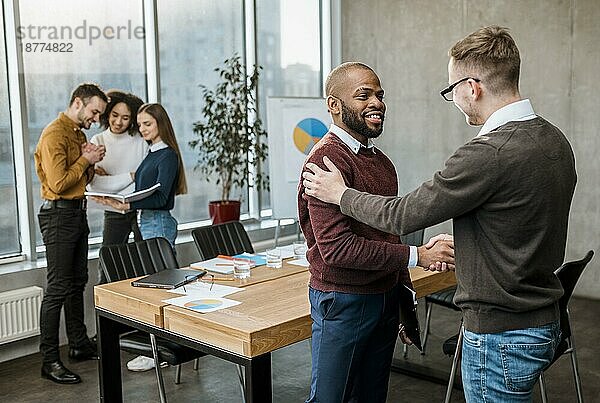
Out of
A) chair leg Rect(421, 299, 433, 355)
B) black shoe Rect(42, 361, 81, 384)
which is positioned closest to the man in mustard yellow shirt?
black shoe Rect(42, 361, 81, 384)

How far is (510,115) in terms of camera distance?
197 cm

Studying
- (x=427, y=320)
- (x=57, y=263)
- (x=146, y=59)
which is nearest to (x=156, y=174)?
(x=57, y=263)

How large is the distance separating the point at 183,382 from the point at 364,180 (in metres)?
2.35

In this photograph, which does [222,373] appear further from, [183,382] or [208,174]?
[208,174]

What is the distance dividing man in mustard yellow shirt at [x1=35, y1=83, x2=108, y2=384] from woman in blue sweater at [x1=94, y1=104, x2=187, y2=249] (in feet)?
0.92

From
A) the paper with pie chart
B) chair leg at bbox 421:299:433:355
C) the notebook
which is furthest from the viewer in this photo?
chair leg at bbox 421:299:433:355

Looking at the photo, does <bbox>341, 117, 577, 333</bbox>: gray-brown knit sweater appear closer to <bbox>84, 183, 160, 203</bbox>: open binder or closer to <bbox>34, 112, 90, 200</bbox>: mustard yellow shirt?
<bbox>84, 183, 160, 203</bbox>: open binder

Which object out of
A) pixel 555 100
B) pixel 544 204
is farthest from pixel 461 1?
pixel 544 204

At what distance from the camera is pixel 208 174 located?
6.09 metres

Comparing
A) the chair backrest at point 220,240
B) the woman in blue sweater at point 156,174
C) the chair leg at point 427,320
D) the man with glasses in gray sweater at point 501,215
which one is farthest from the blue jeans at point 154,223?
the man with glasses in gray sweater at point 501,215

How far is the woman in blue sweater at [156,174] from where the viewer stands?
4484 millimetres

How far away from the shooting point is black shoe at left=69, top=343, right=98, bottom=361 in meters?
4.65

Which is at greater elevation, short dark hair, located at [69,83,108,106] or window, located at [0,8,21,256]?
short dark hair, located at [69,83,108,106]

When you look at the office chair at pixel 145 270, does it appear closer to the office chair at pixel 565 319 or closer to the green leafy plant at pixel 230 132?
the office chair at pixel 565 319
